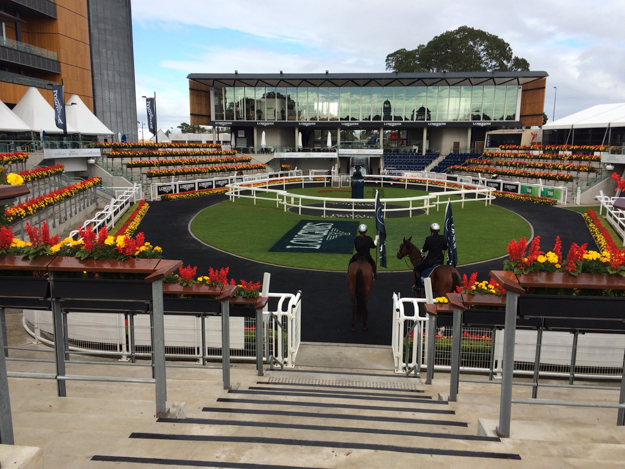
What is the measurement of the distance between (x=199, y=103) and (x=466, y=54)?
4863 cm

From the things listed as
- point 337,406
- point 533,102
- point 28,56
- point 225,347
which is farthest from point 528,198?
point 28,56

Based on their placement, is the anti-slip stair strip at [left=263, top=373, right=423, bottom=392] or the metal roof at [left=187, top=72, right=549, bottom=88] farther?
the metal roof at [left=187, top=72, right=549, bottom=88]

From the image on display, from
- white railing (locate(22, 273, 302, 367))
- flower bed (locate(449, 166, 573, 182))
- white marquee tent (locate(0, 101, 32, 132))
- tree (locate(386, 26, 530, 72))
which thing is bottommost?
white railing (locate(22, 273, 302, 367))

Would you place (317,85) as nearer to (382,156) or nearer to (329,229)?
(382,156)

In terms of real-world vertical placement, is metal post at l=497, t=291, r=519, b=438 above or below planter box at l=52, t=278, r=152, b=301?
below

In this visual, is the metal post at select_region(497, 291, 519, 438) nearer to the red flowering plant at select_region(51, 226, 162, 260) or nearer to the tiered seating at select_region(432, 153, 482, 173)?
the red flowering plant at select_region(51, 226, 162, 260)

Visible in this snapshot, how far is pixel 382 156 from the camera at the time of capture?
5722 cm

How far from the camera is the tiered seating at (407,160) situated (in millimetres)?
Answer: 55656

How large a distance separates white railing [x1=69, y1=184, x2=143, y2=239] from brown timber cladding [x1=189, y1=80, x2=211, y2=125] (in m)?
29.5

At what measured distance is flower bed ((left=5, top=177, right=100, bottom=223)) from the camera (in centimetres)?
1444

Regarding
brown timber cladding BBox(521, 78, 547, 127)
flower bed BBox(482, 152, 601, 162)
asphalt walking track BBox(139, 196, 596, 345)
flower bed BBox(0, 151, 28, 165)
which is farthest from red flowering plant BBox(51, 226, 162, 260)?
brown timber cladding BBox(521, 78, 547, 127)

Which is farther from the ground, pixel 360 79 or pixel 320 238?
pixel 360 79

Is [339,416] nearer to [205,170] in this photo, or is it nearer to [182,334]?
[182,334]

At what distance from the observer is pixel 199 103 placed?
59.0m
